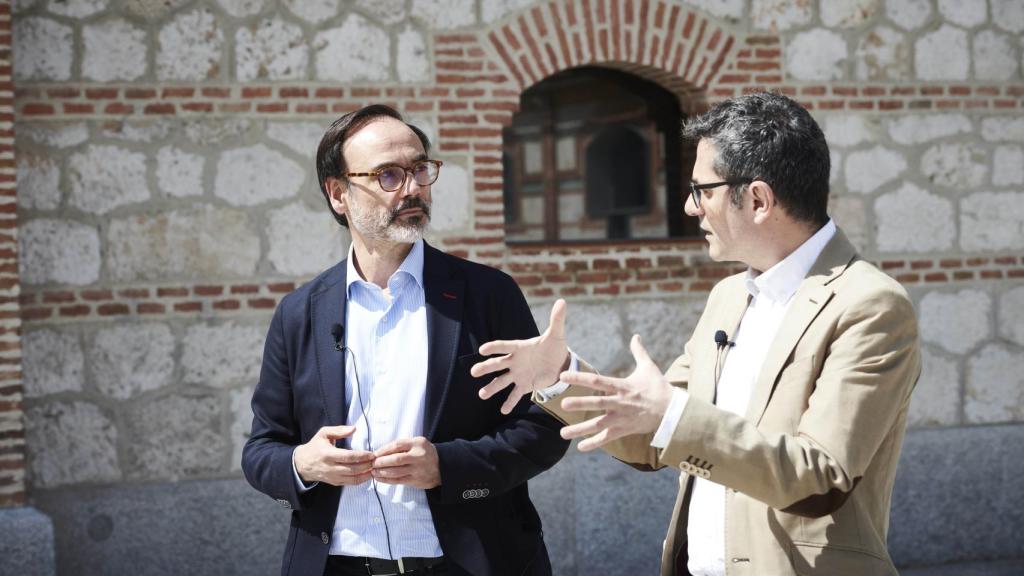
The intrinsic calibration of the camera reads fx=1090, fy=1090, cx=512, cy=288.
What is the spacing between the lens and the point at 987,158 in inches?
269

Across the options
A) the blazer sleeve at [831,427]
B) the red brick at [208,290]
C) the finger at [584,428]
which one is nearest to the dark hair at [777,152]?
the blazer sleeve at [831,427]

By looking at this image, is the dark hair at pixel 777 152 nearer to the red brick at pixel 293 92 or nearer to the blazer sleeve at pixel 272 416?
the blazer sleeve at pixel 272 416

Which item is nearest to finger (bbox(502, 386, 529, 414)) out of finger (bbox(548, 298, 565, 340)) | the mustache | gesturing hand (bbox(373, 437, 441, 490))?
finger (bbox(548, 298, 565, 340))

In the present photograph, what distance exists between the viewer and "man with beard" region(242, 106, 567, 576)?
112 inches

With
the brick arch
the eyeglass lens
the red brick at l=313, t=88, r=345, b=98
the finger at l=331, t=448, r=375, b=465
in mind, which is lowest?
the finger at l=331, t=448, r=375, b=465

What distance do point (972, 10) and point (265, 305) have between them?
4676mm

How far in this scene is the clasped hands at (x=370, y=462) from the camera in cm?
277

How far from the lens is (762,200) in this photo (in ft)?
8.34

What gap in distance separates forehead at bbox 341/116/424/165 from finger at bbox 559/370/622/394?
1211mm

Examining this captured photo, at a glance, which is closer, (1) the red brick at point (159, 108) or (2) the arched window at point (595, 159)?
(1) the red brick at point (159, 108)

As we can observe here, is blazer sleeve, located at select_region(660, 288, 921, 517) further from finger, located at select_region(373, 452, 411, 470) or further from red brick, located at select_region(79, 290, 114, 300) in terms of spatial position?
red brick, located at select_region(79, 290, 114, 300)

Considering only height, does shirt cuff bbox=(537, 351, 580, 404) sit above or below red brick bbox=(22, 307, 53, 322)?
above

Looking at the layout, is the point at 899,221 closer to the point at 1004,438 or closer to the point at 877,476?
the point at 1004,438

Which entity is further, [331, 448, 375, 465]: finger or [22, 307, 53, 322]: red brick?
[22, 307, 53, 322]: red brick
